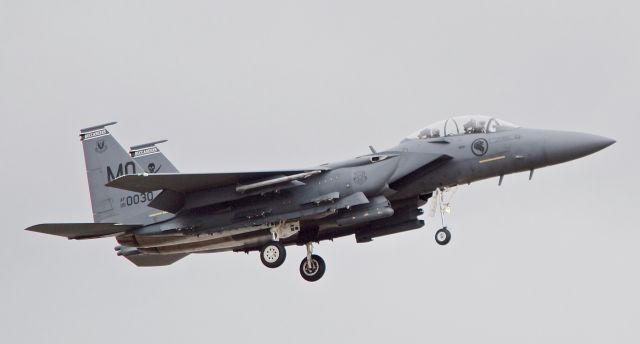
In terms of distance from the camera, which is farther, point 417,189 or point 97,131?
point 97,131

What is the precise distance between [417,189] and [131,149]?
7248 mm

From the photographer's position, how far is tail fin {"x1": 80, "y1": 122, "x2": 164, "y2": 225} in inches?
1329

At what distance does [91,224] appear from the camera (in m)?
32.4

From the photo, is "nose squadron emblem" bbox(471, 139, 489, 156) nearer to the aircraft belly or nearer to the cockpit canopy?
the cockpit canopy

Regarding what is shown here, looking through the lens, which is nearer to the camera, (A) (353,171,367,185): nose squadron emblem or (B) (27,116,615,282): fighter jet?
(B) (27,116,615,282): fighter jet

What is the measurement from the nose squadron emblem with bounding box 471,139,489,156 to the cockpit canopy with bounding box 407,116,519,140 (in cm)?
25

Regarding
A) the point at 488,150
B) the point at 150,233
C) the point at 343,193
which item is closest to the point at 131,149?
the point at 150,233

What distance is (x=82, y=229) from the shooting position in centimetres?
3247

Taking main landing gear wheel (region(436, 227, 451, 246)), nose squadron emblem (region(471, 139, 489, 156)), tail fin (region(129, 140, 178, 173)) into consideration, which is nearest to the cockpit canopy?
nose squadron emblem (region(471, 139, 489, 156))

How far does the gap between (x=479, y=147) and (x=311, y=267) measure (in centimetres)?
483

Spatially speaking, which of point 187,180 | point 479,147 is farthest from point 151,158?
point 479,147

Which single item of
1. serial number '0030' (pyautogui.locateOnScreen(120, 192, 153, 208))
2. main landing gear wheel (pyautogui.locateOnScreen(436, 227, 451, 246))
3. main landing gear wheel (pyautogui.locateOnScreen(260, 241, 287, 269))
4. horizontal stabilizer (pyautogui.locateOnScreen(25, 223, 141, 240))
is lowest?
main landing gear wheel (pyautogui.locateOnScreen(436, 227, 451, 246))

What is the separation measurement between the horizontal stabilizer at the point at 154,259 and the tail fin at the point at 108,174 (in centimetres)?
120

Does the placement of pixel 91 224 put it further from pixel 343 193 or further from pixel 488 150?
pixel 488 150
